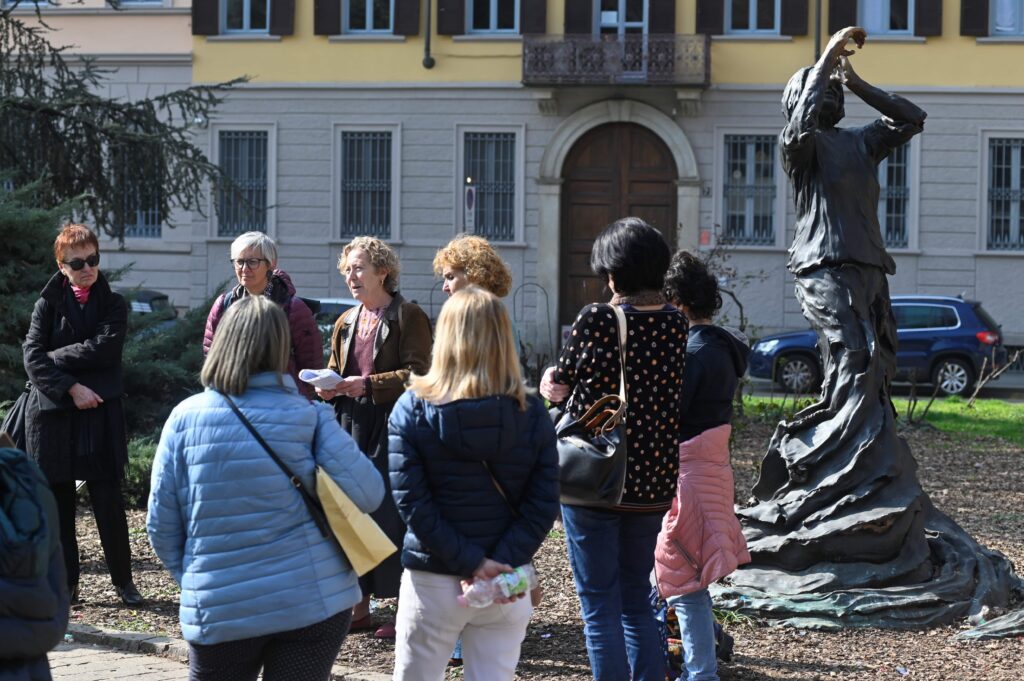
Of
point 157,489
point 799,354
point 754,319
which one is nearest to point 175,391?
point 157,489

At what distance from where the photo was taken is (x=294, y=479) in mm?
4016

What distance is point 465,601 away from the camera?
13.5ft

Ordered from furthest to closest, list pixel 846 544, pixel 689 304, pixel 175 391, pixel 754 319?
pixel 754 319 → pixel 175 391 → pixel 846 544 → pixel 689 304

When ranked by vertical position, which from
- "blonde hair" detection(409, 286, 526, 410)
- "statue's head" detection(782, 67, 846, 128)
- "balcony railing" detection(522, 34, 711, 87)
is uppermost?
"balcony railing" detection(522, 34, 711, 87)

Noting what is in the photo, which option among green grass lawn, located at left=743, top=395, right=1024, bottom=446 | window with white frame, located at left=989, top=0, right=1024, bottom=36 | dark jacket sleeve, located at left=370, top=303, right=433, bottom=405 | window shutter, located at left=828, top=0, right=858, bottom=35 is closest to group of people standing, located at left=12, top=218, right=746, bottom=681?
dark jacket sleeve, located at left=370, top=303, right=433, bottom=405

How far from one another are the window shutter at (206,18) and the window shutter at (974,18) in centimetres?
1471

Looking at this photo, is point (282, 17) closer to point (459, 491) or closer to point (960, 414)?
point (960, 414)

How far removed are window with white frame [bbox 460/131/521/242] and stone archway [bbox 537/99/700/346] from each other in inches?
26.0

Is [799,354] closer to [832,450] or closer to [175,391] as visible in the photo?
[175,391]

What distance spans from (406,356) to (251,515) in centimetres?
253

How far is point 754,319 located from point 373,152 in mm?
8416

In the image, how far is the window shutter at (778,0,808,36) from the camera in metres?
27.9

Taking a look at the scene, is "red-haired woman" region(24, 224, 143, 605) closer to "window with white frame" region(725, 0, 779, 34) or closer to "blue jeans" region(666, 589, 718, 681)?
"blue jeans" region(666, 589, 718, 681)

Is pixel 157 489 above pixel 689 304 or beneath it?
beneath
